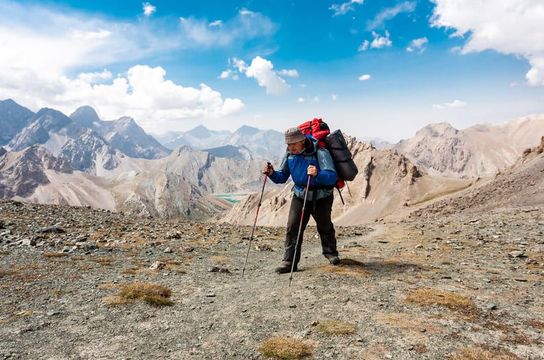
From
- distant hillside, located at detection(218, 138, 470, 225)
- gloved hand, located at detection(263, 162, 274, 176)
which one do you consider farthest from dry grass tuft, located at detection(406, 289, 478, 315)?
distant hillside, located at detection(218, 138, 470, 225)

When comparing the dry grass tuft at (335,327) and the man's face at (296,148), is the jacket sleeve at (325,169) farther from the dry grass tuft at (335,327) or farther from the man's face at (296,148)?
the dry grass tuft at (335,327)

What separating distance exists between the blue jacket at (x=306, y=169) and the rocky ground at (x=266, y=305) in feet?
9.20

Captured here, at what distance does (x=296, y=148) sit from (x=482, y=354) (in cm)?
740

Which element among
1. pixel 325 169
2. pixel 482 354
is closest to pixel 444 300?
pixel 482 354

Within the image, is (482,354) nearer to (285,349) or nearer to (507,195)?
(285,349)

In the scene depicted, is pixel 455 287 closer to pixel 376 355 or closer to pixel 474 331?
pixel 474 331

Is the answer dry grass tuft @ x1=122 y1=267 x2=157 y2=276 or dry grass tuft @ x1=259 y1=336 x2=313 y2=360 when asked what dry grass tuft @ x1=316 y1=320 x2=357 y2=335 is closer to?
dry grass tuft @ x1=259 y1=336 x2=313 y2=360

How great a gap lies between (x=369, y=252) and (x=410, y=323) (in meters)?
10.3

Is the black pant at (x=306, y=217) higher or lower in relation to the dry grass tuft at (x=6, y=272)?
higher

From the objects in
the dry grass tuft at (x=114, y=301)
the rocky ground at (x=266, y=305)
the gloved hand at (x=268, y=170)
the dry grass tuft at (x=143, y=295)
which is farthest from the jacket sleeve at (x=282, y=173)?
the dry grass tuft at (x=114, y=301)

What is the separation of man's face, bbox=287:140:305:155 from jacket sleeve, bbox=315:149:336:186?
0.57 metres

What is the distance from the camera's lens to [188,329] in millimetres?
8133

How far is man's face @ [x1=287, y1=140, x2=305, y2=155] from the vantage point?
11656mm

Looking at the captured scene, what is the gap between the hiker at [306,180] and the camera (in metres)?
11.5
